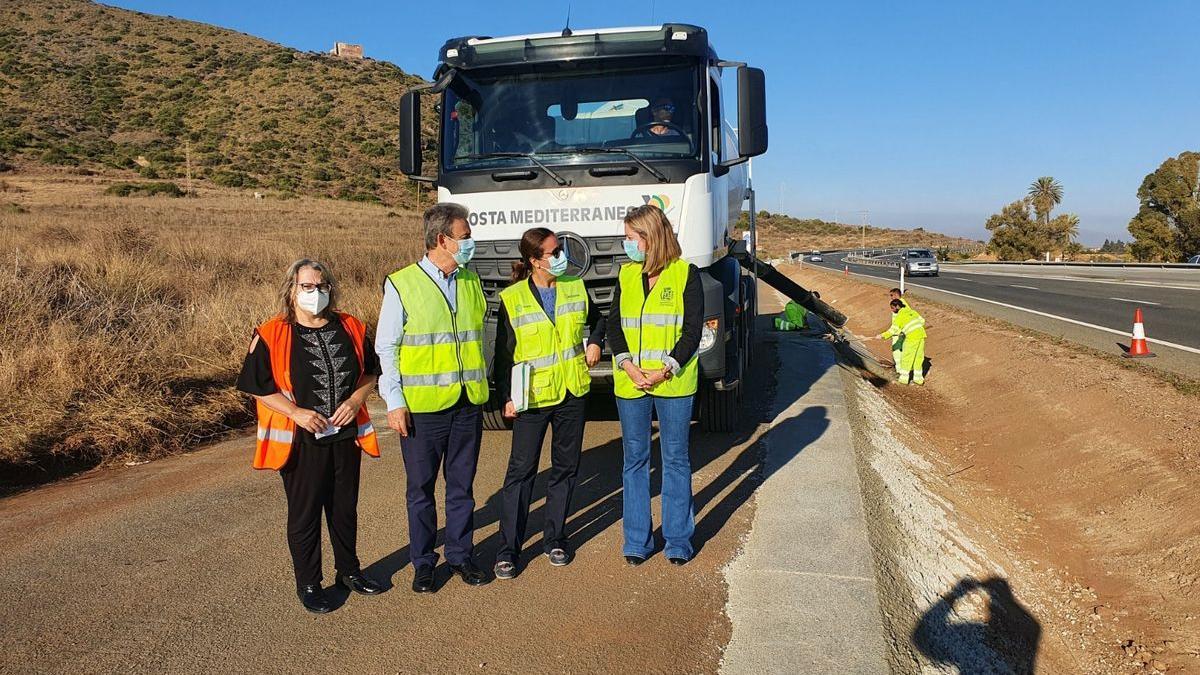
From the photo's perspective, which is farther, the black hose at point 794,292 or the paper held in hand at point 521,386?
the black hose at point 794,292

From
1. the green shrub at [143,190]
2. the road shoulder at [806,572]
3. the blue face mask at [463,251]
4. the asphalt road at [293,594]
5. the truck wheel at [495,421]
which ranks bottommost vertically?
the asphalt road at [293,594]

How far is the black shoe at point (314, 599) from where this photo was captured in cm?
371

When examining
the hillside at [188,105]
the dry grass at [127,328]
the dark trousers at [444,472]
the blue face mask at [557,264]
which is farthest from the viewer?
the hillside at [188,105]

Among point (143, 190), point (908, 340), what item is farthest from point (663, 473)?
point (143, 190)

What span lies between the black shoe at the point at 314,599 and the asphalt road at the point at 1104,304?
395 inches

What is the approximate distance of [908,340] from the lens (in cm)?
1188

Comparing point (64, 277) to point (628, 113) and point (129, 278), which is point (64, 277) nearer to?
point (129, 278)

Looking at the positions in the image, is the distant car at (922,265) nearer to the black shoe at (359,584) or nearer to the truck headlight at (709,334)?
the truck headlight at (709,334)

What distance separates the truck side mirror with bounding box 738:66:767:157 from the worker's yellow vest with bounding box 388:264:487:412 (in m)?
3.01

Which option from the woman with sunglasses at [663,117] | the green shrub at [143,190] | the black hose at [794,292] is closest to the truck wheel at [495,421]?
the woman with sunglasses at [663,117]

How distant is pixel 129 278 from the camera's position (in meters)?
10.9

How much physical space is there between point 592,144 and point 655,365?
2541 millimetres

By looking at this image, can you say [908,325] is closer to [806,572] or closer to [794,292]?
[794,292]

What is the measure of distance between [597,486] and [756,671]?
2.67 meters
